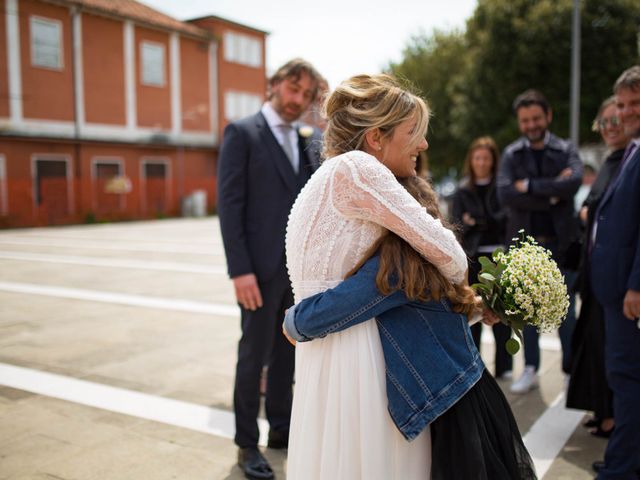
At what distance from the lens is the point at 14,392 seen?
4.43 metres

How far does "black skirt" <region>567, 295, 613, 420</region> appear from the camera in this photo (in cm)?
368

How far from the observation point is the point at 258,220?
3.38 m

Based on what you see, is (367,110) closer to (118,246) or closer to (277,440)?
(277,440)

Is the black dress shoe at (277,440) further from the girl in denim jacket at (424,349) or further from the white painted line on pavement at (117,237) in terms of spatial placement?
the white painted line on pavement at (117,237)

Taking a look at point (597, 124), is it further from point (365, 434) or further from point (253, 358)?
point (365, 434)

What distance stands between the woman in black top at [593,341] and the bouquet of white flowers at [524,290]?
1.71 m

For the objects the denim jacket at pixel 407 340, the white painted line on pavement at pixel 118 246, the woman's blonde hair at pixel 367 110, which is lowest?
the white painted line on pavement at pixel 118 246

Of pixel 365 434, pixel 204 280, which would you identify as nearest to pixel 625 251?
pixel 365 434

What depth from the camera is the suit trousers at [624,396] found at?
299 centimetres

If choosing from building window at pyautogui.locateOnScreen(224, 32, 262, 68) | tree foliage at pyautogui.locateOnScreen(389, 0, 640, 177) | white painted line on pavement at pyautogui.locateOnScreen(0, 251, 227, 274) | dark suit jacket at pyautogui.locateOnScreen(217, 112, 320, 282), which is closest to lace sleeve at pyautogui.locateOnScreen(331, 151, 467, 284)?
dark suit jacket at pyautogui.locateOnScreen(217, 112, 320, 282)

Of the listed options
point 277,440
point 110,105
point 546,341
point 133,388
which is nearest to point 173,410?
point 133,388

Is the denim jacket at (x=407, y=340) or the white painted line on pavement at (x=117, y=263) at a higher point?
the denim jacket at (x=407, y=340)

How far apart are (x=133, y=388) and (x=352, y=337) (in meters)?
3.13

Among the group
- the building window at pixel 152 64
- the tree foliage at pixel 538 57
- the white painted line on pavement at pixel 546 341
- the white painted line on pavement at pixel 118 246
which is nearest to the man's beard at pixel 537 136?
the white painted line on pavement at pixel 546 341
